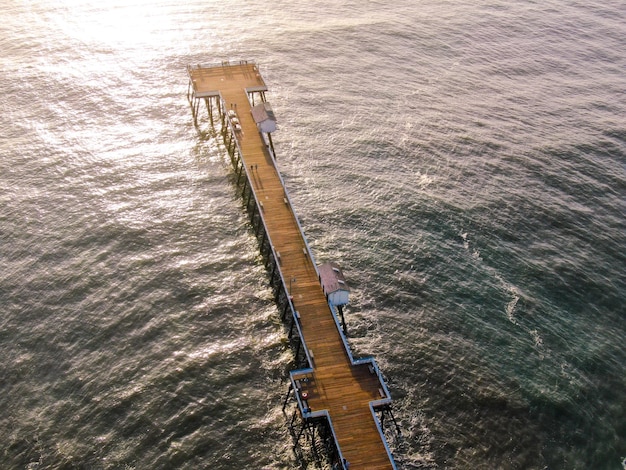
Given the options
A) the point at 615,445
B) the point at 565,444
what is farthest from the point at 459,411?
the point at 615,445

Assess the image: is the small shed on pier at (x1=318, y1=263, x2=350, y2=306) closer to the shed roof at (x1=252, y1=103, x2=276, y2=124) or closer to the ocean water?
the ocean water

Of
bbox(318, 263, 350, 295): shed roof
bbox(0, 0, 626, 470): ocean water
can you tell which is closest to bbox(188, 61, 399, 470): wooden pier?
bbox(0, 0, 626, 470): ocean water

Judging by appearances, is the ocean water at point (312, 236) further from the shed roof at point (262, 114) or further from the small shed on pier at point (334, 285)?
the shed roof at point (262, 114)

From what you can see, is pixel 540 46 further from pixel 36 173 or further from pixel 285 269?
pixel 36 173

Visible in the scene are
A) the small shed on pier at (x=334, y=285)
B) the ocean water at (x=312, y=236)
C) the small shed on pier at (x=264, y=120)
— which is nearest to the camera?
the ocean water at (x=312, y=236)

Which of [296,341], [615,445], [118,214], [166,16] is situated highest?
[166,16]

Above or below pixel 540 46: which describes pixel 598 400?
below

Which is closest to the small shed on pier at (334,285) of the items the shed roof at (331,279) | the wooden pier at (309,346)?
the shed roof at (331,279)
